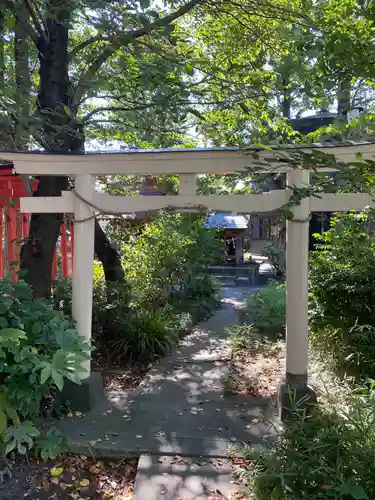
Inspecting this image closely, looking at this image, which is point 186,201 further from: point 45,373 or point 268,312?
point 268,312

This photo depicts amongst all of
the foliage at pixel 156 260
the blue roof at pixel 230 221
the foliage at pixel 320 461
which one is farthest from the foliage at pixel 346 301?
the blue roof at pixel 230 221

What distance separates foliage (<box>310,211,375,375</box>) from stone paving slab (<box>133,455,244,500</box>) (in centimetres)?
200

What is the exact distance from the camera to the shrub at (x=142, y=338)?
5871 millimetres

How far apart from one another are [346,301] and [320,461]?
2716mm

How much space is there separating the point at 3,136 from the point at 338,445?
354 cm

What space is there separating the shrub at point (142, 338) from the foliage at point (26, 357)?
3.12 m

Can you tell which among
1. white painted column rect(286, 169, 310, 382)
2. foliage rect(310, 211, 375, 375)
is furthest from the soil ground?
foliage rect(310, 211, 375, 375)

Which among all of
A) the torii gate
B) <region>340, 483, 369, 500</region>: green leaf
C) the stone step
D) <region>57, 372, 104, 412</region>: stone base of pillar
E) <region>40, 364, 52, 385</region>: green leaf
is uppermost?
the torii gate

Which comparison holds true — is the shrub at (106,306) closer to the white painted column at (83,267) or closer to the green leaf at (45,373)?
the white painted column at (83,267)

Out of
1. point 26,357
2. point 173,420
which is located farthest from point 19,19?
point 173,420

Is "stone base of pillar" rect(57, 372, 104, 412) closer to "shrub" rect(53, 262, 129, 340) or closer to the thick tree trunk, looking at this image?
"shrub" rect(53, 262, 129, 340)

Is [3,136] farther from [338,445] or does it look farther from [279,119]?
[279,119]

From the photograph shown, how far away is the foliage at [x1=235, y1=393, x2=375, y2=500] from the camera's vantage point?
2.31m

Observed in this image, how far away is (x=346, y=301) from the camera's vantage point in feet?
15.9
